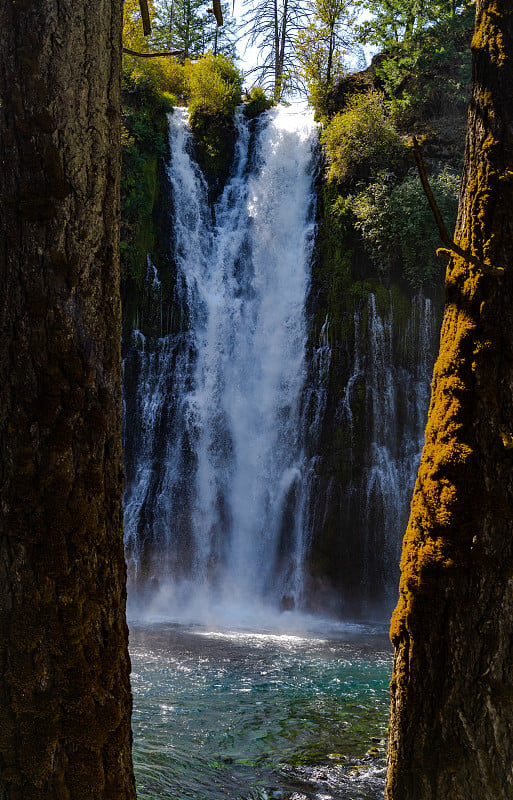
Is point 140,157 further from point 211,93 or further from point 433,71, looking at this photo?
point 433,71

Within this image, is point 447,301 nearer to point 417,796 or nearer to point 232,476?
point 417,796

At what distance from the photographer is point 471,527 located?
9.48 ft

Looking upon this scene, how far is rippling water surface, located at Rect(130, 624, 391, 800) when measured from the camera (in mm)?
5164

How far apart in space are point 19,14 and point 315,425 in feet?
38.2

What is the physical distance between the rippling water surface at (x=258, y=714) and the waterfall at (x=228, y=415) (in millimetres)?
2442

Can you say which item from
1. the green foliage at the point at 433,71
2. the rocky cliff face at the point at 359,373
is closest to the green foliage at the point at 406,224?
the rocky cliff face at the point at 359,373

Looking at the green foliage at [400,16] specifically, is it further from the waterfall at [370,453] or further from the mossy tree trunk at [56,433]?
the mossy tree trunk at [56,433]

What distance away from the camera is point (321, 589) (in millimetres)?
13258

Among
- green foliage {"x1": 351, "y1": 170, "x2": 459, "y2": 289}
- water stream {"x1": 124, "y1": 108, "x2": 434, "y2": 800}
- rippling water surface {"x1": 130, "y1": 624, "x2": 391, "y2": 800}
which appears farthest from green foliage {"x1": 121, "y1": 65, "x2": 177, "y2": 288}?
rippling water surface {"x1": 130, "y1": 624, "x2": 391, "y2": 800}

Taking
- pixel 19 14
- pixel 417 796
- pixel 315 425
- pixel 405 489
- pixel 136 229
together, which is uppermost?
pixel 136 229

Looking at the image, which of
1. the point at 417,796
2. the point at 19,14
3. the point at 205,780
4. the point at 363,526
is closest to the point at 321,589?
the point at 363,526

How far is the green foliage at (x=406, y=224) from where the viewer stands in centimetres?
1438

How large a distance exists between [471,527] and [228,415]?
11.3 metres

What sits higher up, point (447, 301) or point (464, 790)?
point (447, 301)
